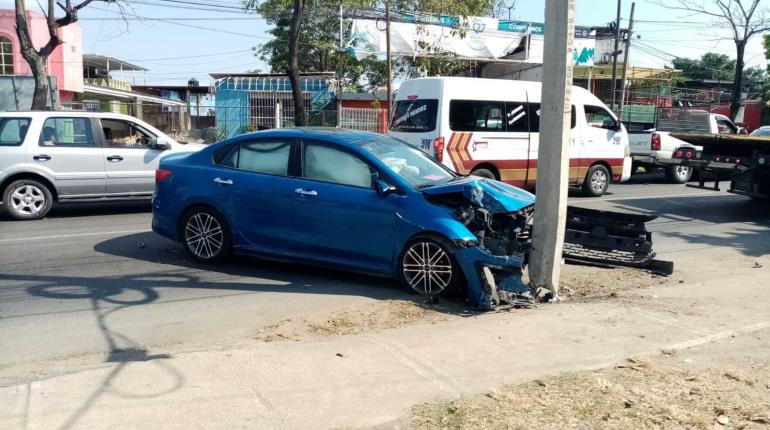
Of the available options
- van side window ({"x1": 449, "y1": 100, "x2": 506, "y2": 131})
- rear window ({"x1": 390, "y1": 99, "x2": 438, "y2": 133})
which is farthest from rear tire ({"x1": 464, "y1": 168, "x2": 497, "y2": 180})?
rear window ({"x1": 390, "y1": 99, "x2": 438, "y2": 133})

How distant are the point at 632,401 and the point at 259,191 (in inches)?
176

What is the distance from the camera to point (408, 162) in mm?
7348

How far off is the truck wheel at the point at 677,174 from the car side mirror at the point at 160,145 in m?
13.5

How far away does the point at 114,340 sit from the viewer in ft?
17.6

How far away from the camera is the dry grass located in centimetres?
394

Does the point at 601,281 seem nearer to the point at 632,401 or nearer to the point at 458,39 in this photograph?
the point at 632,401

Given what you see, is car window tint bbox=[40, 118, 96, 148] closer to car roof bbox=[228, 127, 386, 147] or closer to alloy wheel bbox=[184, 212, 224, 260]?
alloy wheel bbox=[184, 212, 224, 260]

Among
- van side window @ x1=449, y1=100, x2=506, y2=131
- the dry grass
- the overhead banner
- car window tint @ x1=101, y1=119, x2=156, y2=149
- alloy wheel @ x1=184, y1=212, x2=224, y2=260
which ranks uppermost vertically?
the overhead banner

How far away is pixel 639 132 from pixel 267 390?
55.5 ft

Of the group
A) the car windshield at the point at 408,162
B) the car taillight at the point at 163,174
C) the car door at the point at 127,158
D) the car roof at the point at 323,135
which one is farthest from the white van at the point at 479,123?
the car taillight at the point at 163,174

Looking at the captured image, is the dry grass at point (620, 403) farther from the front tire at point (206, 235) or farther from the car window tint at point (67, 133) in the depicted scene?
the car window tint at point (67, 133)

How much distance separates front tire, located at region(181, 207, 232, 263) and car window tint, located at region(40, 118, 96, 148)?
4.60 metres

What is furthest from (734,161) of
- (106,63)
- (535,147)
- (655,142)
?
(106,63)

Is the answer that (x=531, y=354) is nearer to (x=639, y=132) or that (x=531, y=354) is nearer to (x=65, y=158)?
(x=65, y=158)
